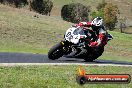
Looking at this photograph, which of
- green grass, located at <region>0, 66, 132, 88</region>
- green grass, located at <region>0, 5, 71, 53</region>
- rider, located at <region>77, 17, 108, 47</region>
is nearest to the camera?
green grass, located at <region>0, 66, 132, 88</region>

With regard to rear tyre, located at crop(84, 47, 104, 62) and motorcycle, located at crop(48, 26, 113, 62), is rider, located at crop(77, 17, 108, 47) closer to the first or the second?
motorcycle, located at crop(48, 26, 113, 62)

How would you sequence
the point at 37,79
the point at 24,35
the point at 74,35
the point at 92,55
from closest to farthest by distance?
the point at 37,79, the point at 74,35, the point at 92,55, the point at 24,35

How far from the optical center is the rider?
2055 cm

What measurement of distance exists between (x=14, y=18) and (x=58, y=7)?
141007mm

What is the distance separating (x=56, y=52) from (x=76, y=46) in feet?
3.83

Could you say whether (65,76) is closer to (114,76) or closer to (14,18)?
(114,76)

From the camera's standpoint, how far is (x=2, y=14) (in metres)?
60.0

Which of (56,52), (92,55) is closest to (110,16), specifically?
(92,55)

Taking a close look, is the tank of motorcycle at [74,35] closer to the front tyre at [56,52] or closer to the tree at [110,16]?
the front tyre at [56,52]


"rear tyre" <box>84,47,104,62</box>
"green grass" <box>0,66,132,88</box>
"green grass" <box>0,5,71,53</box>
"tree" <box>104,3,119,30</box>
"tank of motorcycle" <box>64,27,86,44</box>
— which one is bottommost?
"tree" <box>104,3,119,30</box>

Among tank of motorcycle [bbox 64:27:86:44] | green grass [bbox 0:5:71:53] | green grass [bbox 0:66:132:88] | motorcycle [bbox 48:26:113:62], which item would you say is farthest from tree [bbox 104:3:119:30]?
green grass [bbox 0:66:132:88]

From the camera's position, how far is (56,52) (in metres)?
20.4

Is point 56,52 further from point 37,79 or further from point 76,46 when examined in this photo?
point 37,79

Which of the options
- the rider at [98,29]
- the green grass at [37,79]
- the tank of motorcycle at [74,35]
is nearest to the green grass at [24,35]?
the rider at [98,29]
